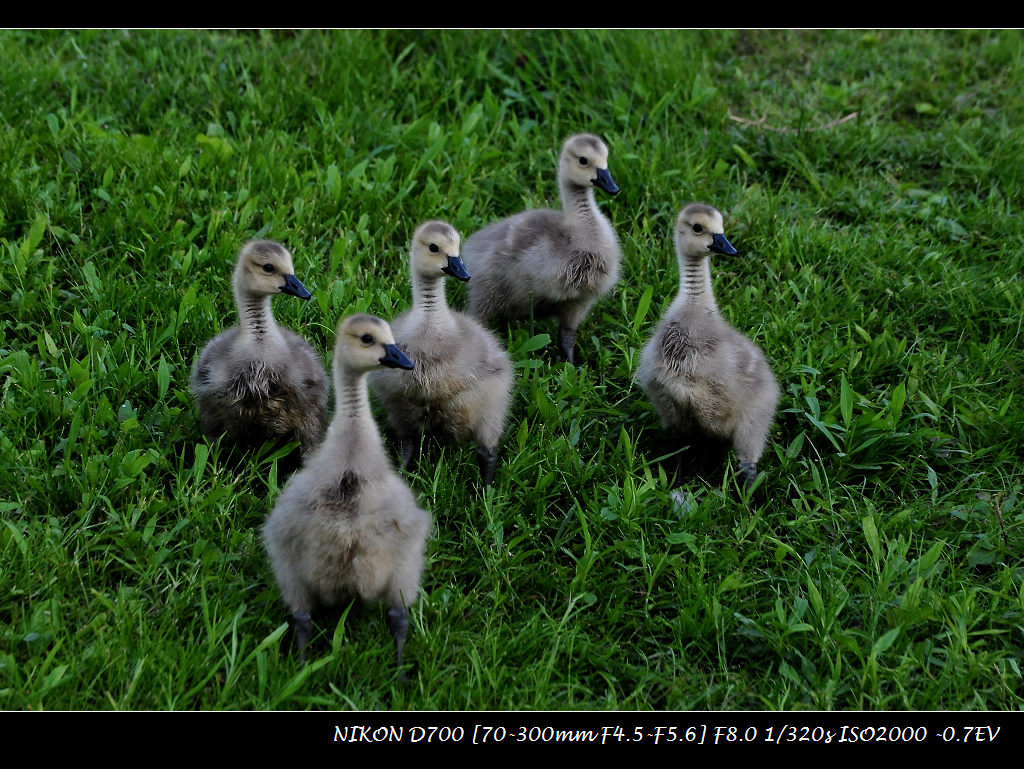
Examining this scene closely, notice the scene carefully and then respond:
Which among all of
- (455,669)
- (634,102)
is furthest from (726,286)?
(455,669)

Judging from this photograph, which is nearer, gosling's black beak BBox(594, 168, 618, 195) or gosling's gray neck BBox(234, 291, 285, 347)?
gosling's gray neck BBox(234, 291, 285, 347)

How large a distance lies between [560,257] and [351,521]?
2457 millimetres

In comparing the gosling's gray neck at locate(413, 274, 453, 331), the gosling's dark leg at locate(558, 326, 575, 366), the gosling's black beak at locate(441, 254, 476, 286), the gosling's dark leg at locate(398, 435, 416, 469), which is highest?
the gosling's black beak at locate(441, 254, 476, 286)

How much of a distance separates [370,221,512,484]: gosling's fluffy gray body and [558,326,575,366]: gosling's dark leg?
0.90m

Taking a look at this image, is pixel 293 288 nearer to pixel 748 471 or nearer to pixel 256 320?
pixel 256 320

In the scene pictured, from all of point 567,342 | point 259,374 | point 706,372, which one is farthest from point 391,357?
point 567,342

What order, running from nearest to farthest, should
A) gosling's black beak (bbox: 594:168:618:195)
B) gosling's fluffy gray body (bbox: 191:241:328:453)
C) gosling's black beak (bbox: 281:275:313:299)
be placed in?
gosling's fluffy gray body (bbox: 191:241:328:453) → gosling's black beak (bbox: 281:275:313:299) → gosling's black beak (bbox: 594:168:618:195)

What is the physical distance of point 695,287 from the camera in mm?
5438

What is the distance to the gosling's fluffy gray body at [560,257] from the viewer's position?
6.03m

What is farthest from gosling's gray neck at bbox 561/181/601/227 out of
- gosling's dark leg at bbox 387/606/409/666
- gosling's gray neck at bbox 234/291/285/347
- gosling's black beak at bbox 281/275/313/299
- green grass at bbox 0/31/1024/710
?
gosling's dark leg at bbox 387/606/409/666

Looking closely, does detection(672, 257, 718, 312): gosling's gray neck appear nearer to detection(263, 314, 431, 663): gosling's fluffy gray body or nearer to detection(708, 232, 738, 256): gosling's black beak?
detection(708, 232, 738, 256): gosling's black beak

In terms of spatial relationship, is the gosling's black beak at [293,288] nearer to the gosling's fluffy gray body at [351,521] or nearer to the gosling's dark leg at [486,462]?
the gosling's fluffy gray body at [351,521]

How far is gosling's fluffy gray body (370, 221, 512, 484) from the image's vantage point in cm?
507

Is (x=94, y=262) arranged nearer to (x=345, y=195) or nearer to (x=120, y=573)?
(x=345, y=195)
